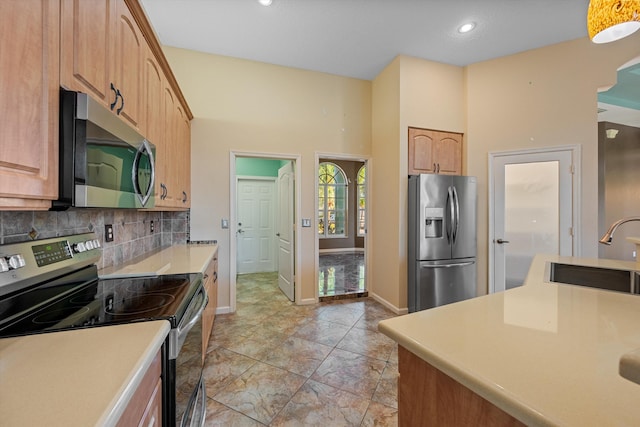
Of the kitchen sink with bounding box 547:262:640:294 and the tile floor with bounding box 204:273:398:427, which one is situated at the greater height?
the kitchen sink with bounding box 547:262:640:294

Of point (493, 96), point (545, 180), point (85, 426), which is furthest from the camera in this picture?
point (493, 96)

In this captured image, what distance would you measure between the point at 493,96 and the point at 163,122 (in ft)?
12.4

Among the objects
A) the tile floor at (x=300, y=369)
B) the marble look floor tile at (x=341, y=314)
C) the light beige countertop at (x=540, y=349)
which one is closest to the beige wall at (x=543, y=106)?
the marble look floor tile at (x=341, y=314)

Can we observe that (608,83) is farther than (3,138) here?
Yes

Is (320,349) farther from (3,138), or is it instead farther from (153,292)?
(3,138)

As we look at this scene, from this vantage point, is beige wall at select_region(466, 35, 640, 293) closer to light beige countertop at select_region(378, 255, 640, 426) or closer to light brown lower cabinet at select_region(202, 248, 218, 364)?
light beige countertop at select_region(378, 255, 640, 426)

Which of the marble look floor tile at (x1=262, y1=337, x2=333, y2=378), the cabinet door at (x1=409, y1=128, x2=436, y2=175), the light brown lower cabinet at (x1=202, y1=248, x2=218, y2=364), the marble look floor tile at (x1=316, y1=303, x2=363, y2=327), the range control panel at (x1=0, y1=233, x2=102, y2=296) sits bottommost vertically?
the marble look floor tile at (x1=262, y1=337, x2=333, y2=378)

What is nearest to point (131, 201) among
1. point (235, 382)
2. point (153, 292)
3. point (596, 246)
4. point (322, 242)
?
point (153, 292)

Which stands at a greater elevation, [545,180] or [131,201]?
[545,180]

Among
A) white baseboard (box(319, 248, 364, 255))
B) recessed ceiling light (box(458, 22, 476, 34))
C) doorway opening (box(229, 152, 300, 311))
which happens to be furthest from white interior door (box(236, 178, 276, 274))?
recessed ceiling light (box(458, 22, 476, 34))

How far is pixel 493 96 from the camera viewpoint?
10.8 feet

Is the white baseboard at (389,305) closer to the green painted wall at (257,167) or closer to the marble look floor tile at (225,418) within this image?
the marble look floor tile at (225,418)

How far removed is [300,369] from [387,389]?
0.69 meters

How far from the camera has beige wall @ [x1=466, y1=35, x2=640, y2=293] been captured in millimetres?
2756
